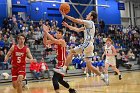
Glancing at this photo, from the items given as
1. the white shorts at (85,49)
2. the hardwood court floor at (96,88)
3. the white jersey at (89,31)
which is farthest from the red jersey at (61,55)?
the hardwood court floor at (96,88)

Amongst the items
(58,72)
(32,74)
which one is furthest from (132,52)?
(58,72)

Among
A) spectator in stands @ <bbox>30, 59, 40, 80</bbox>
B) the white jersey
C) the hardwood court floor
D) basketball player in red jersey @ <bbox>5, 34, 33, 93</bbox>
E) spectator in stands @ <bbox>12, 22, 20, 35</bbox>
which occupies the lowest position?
the hardwood court floor

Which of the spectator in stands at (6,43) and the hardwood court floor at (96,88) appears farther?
the spectator in stands at (6,43)

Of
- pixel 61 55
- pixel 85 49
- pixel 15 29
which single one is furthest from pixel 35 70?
pixel 61 55

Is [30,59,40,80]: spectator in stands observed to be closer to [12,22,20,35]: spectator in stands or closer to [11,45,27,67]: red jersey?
[12,22,20,35]: spectator in stands

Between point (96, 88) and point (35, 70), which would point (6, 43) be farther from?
point (96, 88)

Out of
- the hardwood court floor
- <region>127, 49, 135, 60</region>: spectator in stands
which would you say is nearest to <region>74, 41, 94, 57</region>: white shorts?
the hardwood court floor

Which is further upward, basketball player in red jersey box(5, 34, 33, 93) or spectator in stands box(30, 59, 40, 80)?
basketball player in red jersey box(5, 34, 33, 93)

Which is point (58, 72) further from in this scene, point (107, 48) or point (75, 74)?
point (75, 74)

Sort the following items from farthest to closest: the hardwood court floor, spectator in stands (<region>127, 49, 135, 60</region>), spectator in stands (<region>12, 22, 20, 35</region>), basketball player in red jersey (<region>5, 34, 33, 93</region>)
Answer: spectator in stands (<region>127, 49, 135, 60</region>) < spectator in stands (<region>12, 22, 20, 35</region>) < the hardwood court floor < basketball player in red jersey (<region>5, 34, 33, 93</region>)

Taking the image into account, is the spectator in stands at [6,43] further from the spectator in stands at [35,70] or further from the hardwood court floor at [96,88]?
the hardwood court floor at [96,88]

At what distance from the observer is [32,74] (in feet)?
62.1

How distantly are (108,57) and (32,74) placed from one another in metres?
6.17

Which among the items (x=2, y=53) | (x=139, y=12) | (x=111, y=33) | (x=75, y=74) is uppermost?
(x=139, y=12)
